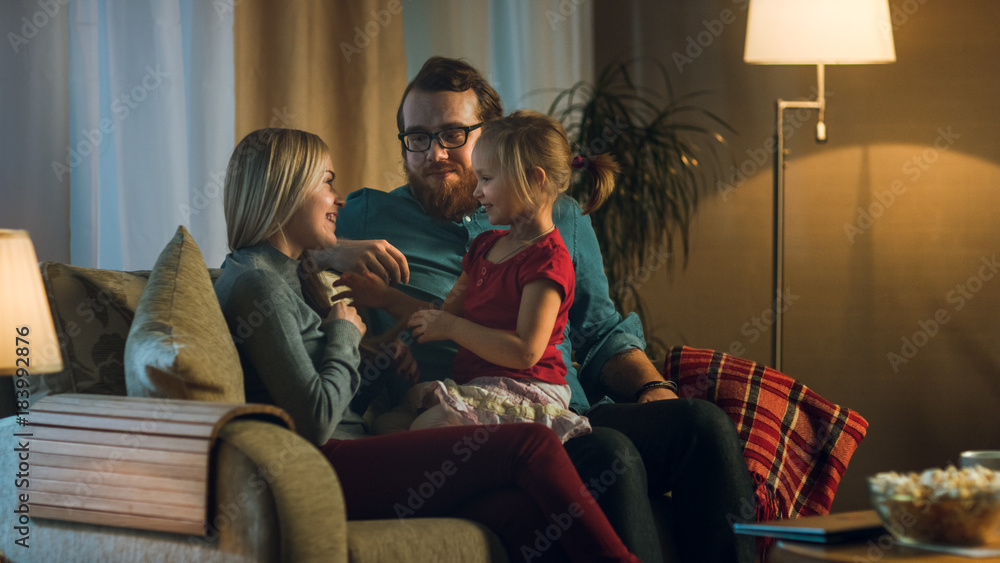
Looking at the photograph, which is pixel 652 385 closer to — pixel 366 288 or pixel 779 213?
pixel 366 288

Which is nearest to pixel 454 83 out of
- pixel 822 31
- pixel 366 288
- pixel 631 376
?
pixel 366 288

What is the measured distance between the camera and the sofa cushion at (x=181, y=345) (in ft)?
4.09

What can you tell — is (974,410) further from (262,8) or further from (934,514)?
(262,8)

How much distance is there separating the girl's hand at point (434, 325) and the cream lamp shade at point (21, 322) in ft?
2.03

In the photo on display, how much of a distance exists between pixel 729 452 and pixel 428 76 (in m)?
1.11

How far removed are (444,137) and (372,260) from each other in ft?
1.32

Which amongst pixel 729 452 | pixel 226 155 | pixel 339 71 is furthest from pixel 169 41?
pixel 729 452

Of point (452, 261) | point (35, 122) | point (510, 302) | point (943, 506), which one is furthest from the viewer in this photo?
point (452, 261)

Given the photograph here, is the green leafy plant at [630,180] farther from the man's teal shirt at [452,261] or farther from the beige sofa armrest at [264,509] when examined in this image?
the beige sofa armrest at [264,509]

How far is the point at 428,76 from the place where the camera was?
7.09 ft

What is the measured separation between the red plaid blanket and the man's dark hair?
0.78 meters

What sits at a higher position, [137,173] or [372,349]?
[137,173]

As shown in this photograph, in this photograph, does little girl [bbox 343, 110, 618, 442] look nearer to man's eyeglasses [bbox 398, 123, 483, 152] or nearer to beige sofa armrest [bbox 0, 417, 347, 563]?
man's eyeglasses [bbox 398, 123, 483, 152]

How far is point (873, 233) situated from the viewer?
3.29 m
